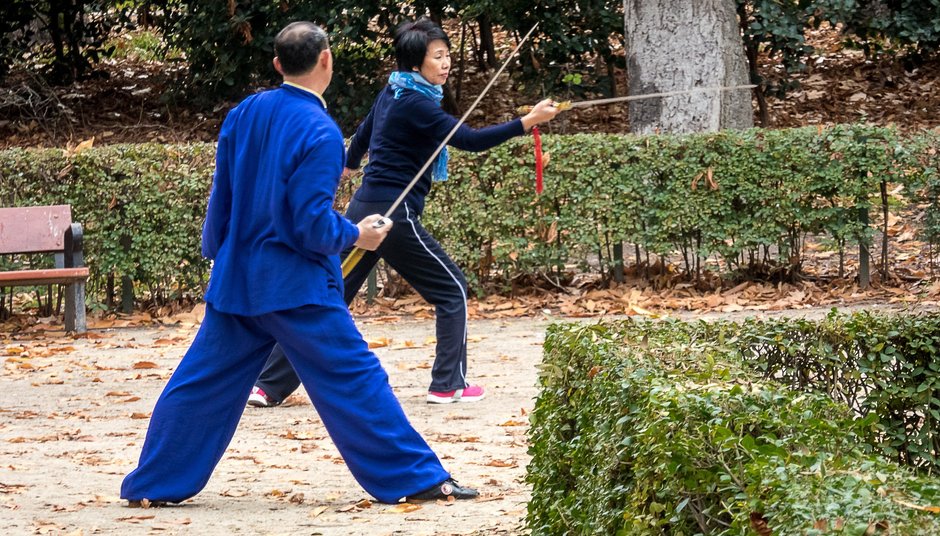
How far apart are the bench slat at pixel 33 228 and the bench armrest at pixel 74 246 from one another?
0.09 meters

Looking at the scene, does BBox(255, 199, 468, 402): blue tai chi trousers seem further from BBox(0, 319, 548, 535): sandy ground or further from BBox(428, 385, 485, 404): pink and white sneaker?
BBox(0, 319, 548, 535): sandy ground

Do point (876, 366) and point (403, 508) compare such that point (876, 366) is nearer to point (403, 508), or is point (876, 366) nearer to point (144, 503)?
point (403, 508)

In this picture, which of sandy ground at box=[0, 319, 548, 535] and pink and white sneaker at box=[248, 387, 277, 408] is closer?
sandy ground at box=[0, 319, 548, 535]

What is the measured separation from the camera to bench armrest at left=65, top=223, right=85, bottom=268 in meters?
10.9

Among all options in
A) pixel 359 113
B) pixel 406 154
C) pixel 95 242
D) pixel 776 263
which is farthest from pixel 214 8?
pixel 406 154

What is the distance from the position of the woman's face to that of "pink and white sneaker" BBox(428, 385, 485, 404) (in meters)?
1.80

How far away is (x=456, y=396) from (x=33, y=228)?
4858 millimetres

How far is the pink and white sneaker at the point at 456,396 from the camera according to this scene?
7727 mm

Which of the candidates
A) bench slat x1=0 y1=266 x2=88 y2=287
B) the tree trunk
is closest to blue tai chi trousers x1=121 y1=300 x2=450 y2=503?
bench slat x1=0 y1=266 x2=88 y2=287

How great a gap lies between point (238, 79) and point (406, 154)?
1037 cm

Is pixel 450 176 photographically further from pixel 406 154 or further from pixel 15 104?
pixel 15 104

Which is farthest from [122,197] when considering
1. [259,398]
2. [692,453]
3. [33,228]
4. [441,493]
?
[692,453]

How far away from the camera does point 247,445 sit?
6.78 m

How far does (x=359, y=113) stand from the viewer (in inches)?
634
